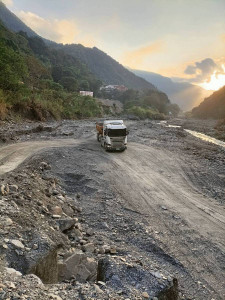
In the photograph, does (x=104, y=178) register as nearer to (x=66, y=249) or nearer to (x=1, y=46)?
(x=66, y=249)

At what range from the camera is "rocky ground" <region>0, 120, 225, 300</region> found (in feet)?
20.8

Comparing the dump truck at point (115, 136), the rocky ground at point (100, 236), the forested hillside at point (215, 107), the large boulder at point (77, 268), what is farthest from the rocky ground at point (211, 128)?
the forested hillside at point (215, 107)

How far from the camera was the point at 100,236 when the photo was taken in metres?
10.8

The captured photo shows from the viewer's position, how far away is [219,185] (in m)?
19.4

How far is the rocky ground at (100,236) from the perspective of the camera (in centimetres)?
634

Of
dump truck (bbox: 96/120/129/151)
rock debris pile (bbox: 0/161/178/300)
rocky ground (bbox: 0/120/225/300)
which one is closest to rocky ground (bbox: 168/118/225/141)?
dump truck (bbox: 96/120/129/151)

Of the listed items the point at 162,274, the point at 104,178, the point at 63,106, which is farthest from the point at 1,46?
the point at 162,274

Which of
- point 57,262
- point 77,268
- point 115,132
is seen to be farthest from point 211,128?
point 57,262

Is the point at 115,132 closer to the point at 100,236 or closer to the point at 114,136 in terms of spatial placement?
the point at 114,136

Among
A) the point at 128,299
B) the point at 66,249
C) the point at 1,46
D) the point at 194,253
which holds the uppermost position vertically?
the point at 1,46

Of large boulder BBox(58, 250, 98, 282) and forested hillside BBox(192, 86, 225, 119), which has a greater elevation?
forested hillside BBox(192, 86, 225, 119)

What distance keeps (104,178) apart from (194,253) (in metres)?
8.50

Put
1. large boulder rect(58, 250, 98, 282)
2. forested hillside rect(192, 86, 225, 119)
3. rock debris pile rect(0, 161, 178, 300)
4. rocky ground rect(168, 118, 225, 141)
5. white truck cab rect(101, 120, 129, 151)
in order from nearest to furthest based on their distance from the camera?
rock debris pile rect(0, 161, 178, 300), large boulder rect(58, 250, 98, 282), white truck cab rect(101, 120, 129, 151), rocky ground rect(168, 118, 225, 141), forested hillside rect(192, 86, 225, 119)

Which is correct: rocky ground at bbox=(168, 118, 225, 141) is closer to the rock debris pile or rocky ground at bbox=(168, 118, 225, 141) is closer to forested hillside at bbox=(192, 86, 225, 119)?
the rock debris pile
